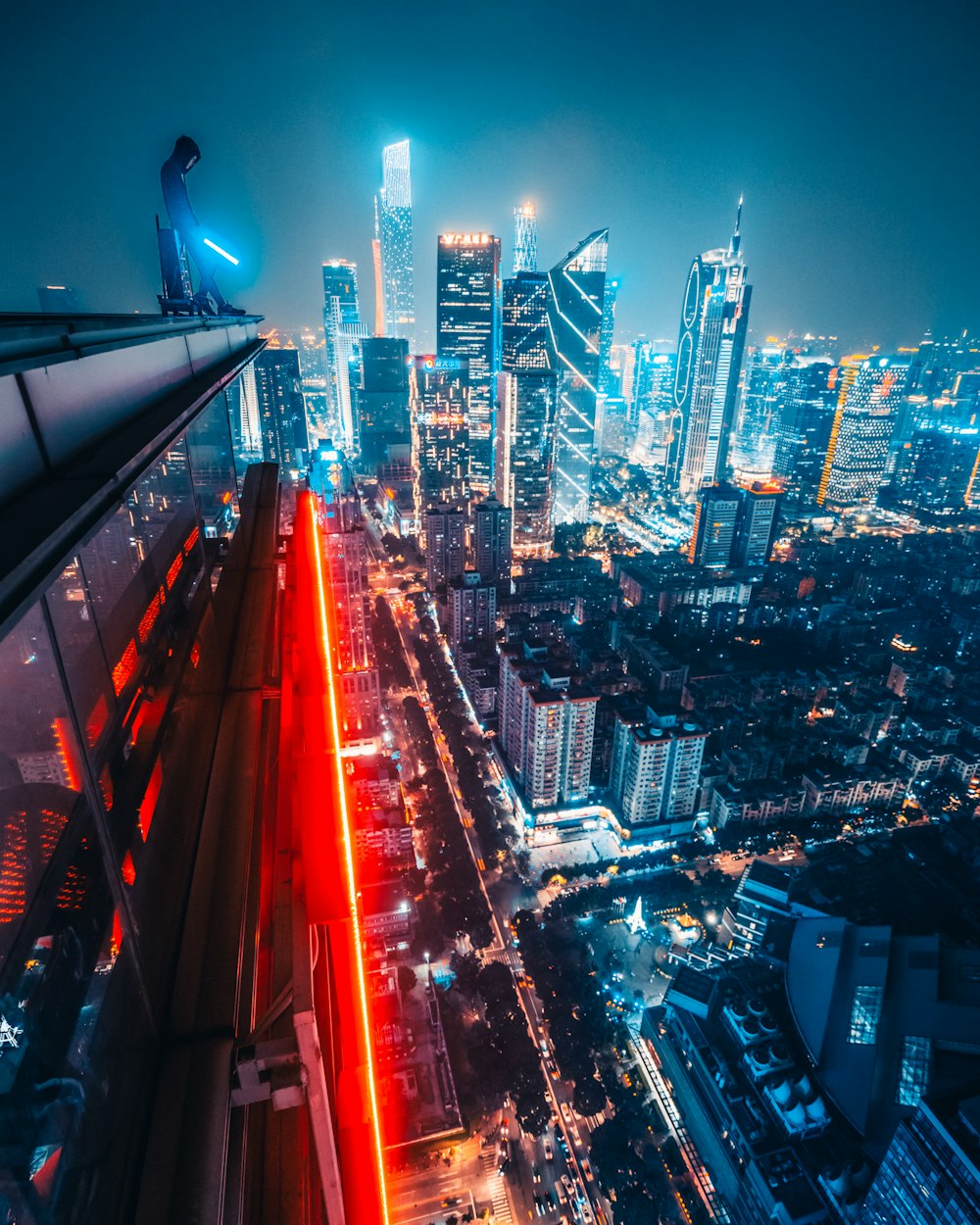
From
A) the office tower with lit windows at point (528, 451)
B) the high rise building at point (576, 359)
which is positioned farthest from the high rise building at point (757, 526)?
the high rise building at point (576, 359)

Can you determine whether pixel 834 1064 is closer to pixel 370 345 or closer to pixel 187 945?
pixel 187 945

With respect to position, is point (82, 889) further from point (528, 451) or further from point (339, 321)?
point (339, 321)

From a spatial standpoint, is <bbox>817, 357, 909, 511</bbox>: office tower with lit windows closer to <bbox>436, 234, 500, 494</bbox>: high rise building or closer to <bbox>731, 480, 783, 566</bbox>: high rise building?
<bbox>731, 480, 783, 566</bbox>: high rise building

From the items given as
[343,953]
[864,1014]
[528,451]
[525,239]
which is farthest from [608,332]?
[343,953]

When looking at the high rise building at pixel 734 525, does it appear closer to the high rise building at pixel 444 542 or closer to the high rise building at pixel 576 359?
the high rise building at pixel 576 359

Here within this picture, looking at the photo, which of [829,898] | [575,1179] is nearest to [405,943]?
[575,1179]

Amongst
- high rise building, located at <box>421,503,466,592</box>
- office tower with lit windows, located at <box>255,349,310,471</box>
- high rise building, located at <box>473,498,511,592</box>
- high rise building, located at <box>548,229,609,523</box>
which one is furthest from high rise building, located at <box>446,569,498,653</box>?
high rise building, located at <box>548,229,609,523</box>
